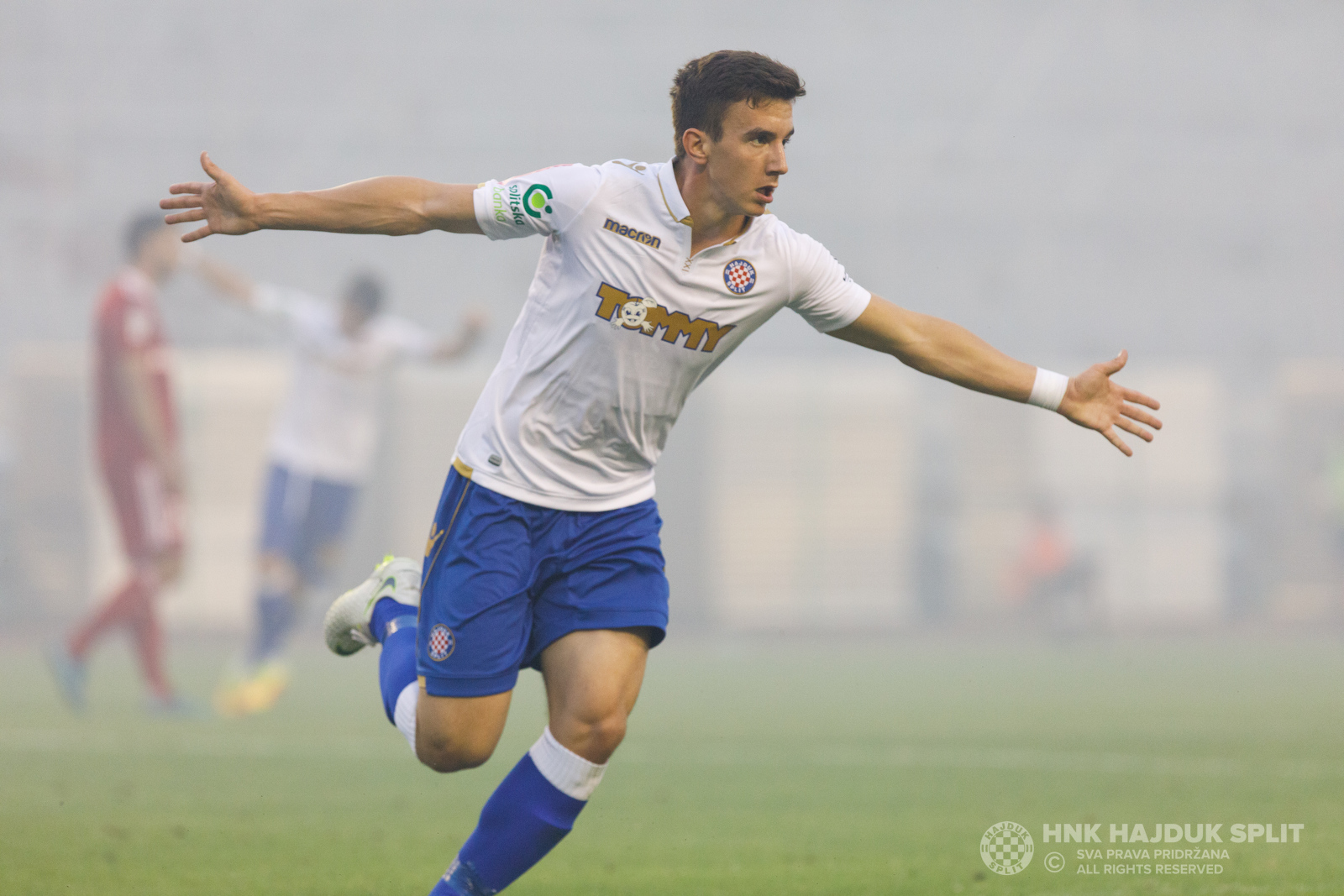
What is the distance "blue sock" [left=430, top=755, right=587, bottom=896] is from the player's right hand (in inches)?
60.7

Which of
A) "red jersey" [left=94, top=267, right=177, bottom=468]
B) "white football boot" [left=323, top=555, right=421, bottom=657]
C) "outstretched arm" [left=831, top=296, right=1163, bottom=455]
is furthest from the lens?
"red jersey" [left=94, top=267, right=177, bottom=468]

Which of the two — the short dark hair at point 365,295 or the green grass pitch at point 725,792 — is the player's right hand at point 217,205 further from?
the short dark hair at point 365,295

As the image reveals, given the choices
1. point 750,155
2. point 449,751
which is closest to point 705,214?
point 750,155

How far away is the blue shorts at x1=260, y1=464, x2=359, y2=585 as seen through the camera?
390 inches

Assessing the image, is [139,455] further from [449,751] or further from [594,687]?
[594,687]

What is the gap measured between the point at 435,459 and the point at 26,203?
6653 millimetres

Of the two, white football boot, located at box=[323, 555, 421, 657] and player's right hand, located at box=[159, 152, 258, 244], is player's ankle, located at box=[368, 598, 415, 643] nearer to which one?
white football boot, located at box=[323, 555, 421, 657]

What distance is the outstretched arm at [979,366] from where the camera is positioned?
13.7 feet

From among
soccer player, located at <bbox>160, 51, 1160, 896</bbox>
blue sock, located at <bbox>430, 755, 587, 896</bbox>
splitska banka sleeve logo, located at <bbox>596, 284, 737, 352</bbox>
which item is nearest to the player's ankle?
soccer player, located at <bbox>160, 51, 1160, 896</bbox>

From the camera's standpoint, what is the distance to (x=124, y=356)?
9781 millimetres

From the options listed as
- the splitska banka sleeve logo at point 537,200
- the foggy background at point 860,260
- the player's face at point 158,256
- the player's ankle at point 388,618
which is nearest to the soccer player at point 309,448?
the player's face at point 158,256

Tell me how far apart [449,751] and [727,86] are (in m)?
1.88

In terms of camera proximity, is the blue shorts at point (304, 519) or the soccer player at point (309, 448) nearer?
the soccer player at point (309, 448)

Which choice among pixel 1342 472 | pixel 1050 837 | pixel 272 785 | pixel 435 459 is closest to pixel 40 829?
pixel 272 785
